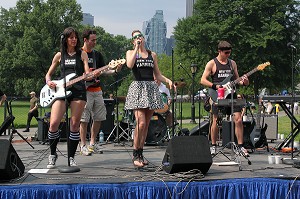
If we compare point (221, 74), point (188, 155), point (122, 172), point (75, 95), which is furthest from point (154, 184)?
point (221, 74)

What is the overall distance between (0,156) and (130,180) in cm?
139

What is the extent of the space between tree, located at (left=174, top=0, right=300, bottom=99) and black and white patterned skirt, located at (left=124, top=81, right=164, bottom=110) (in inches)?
1124

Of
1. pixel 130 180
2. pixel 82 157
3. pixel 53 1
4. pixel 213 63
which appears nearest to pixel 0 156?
pixel 130 180

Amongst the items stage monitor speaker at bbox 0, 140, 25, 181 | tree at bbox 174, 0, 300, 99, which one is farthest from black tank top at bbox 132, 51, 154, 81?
tree at bbox 174, 0, 300, 99

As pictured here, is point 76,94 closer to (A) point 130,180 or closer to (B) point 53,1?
(A) point 130,180

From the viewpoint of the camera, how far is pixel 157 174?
465 cm

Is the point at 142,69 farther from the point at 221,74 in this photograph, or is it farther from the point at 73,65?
the point at 221,74

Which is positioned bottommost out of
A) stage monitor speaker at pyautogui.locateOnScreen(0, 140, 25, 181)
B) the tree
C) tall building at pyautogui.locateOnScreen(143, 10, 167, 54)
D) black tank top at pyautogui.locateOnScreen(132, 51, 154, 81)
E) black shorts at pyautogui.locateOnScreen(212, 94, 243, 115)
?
stage monitor speaker at pyautogui.locateOnScreen(0, 140, 25, 181)

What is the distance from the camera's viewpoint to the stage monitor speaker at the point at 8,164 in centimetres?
418

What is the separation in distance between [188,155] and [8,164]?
1.96 metres

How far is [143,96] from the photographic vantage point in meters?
5.25

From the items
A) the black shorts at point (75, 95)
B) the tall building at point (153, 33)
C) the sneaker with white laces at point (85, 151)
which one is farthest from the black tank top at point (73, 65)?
the sneaker with white laces at point (85, 151)

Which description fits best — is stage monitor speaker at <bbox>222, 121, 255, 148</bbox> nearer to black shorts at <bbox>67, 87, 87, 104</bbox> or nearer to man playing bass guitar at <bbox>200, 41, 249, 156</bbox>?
man playing bass guitar at <bbox>200, 41, 249, 156</bbox>

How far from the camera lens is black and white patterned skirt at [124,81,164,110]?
206 inches
